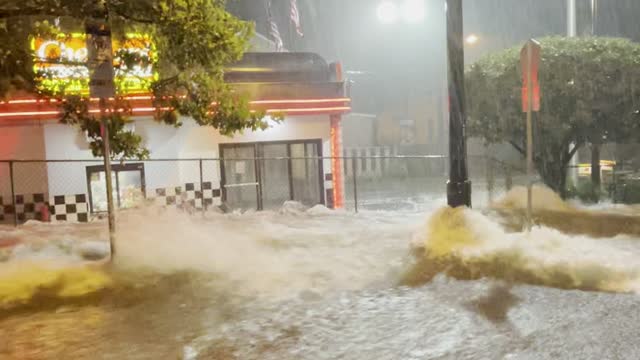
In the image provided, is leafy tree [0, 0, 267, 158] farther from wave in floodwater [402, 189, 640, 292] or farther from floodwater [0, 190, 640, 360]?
wave in floodwater [402, 189, 640, 292]

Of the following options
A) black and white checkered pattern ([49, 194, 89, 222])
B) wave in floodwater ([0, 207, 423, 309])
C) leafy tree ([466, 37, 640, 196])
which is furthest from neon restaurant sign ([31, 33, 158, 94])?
leafy tree ([466, 37, 640, 196])

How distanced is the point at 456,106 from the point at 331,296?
429 centimetres

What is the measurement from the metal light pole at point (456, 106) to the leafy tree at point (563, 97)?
5900 millimetres

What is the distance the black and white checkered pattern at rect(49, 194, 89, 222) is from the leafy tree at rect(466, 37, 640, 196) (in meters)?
9.74

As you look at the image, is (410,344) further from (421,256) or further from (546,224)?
(546,224)

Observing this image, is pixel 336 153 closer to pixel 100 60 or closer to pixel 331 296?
pixel 100 60

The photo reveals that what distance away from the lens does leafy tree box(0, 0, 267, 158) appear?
826 cm

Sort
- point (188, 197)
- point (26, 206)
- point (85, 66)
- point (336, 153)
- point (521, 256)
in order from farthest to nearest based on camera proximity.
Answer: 1. point (336, 153)
2. point (188, 197)
3. point (26, 206)
4. point (85, 66)
5. point (521, 256)

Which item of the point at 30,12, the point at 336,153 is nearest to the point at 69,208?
the point at 336,153

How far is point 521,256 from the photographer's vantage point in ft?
26.7

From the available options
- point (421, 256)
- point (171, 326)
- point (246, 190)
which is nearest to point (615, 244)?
point (421, 256)

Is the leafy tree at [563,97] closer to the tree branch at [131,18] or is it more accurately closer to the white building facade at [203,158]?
the white building facade at [203,158]

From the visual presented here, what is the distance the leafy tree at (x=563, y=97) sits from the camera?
14891 mm

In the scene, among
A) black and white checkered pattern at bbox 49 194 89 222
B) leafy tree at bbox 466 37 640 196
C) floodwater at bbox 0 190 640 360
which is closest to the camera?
floodwater at bbox 0 190 640 360
